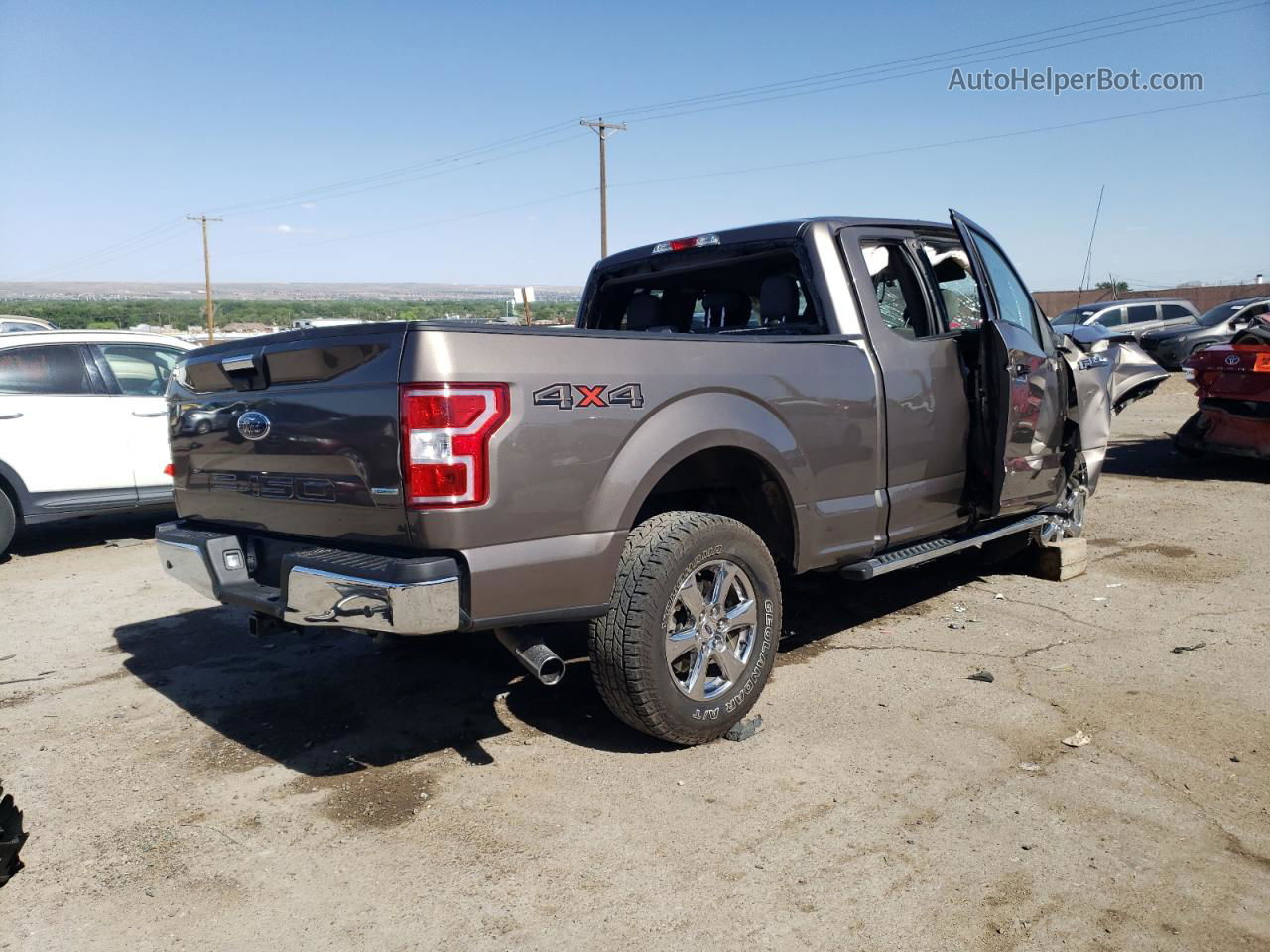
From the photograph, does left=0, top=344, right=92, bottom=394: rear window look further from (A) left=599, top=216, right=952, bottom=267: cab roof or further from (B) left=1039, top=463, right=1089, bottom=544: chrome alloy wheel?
(B) left=1039, top=463, right=1089, bottom=544: chrome alloy wheel

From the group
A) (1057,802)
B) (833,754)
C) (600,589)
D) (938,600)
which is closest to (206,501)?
(600,589)

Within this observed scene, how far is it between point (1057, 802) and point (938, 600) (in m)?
2.59

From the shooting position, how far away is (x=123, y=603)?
20.1 feet

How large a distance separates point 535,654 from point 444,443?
0.79 meters

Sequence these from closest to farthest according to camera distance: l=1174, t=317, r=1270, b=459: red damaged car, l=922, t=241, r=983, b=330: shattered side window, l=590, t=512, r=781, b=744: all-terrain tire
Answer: l=590, t=512, r=781, b=744: all-terrain tire, l=922, t=241, r=983, b=330: shattered side window, l=1174, t=317, r=1270, b=459: red damaged car

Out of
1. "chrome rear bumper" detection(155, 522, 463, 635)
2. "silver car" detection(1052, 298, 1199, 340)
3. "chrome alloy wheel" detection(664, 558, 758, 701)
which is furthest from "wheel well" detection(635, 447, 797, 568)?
"silver car" detection(1052, 298, 1199, 340)

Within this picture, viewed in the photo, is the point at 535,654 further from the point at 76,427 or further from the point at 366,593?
the point at 76,427

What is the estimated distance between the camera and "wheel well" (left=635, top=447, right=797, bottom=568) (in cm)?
392

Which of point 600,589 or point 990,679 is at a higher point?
point 600,589

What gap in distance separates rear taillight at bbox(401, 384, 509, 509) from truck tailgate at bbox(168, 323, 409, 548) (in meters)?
0.07

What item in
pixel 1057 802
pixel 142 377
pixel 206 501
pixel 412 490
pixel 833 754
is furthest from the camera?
pixel 142 377

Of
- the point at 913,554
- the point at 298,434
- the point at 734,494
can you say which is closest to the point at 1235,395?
the point at 913,554

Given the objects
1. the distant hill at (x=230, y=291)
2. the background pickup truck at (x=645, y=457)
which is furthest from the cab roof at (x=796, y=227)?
the distant hill at (x=230, y=291)

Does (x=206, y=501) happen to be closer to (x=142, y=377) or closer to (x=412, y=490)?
(x=412, y=490)
